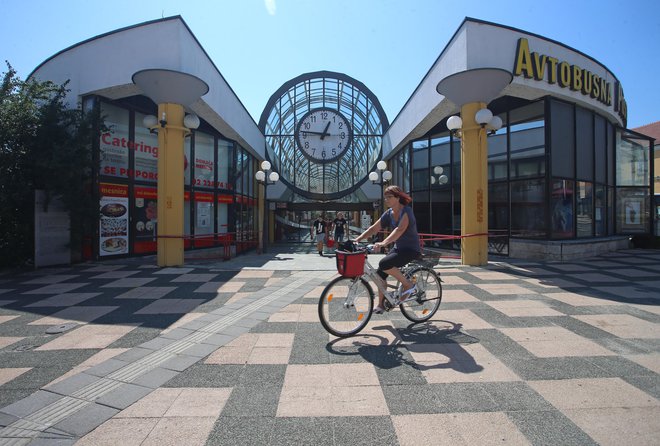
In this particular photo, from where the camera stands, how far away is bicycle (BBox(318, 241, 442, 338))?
3.87 m

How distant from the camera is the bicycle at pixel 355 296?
3873 millimetres

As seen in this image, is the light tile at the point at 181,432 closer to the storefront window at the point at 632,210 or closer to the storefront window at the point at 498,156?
the storefront window at the point at 498,156

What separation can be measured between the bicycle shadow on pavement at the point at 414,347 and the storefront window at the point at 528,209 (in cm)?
885

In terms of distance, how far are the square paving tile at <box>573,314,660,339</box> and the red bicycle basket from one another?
3.22m

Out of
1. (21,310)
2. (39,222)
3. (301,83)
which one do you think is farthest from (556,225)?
(301,83)

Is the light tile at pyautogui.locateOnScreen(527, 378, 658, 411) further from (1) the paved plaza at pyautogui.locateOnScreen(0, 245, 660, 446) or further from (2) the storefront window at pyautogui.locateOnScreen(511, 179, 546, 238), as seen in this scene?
(2) the storefront window at pyautogui.locateOnScreen(511, 179, 546, 238)

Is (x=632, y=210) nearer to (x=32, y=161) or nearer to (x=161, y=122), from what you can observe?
(x=161, y=122)

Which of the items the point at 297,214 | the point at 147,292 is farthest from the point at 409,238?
the point at 297,214

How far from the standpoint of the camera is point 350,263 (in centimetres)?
384

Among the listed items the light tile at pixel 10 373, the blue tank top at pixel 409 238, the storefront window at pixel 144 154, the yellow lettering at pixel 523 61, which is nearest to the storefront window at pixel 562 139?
the yellow lettering at pixel 523 61

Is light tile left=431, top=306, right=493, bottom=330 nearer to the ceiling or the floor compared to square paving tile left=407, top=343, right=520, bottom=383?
nearer to the ceiling

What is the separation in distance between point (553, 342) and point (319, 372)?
2723mm

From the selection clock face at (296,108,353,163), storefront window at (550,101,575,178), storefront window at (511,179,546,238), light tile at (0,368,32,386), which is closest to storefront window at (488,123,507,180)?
storefront window at (511,179,546,238)

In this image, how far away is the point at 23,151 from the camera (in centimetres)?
876
